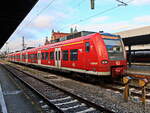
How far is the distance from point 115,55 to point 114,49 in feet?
1.25

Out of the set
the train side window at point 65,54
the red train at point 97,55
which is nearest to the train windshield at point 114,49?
the red train at point 97,55

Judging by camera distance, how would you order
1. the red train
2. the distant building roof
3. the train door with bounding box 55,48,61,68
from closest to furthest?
1. the red train
2. the train door with bounding box 55,48,61,68
3. the distant building roof

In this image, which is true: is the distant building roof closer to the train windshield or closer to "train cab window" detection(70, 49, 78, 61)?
the train windshield

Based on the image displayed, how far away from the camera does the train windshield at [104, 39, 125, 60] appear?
878 cm

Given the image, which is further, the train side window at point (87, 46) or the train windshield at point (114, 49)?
the train side window at point (87, 46)

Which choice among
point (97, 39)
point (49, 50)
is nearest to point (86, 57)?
point (97, 39)

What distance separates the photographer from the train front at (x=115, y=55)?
28.4ft

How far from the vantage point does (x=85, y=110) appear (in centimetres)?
506

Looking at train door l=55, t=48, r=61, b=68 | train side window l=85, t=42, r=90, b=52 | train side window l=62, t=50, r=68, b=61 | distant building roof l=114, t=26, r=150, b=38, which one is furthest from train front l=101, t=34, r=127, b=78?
distant building roof l=114, t=26, r=150, b=38

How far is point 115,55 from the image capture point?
902 centimetres

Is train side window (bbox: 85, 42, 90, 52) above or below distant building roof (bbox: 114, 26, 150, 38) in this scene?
below

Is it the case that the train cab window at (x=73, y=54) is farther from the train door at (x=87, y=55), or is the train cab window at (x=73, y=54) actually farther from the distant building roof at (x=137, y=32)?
the distant building roof at (x=137, y=32)

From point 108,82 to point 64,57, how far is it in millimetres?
3950

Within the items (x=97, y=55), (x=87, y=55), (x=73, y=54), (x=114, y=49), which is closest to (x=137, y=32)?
(x=114, y=49)
